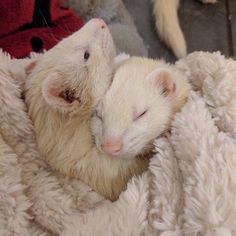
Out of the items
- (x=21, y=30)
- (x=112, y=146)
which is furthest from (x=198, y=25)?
(x=112, y=146)

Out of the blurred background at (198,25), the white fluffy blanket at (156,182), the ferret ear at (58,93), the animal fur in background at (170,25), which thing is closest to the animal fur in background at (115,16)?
the animal fur in background at (170,25)

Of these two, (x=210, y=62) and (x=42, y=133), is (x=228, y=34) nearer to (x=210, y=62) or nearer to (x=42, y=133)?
(x=210, y=62)

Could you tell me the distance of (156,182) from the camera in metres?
0.92

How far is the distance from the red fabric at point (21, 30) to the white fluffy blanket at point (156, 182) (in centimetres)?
29

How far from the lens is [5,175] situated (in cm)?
99

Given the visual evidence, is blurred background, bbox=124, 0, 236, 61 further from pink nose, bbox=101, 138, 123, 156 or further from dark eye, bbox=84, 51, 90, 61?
pink nose, bbox=101, 138, 123, 156

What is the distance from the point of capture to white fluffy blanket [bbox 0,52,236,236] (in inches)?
32.8

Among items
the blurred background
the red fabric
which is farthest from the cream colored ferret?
the blurred background

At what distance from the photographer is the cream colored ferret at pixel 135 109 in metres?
0.94

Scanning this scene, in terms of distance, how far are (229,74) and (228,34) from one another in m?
0.89

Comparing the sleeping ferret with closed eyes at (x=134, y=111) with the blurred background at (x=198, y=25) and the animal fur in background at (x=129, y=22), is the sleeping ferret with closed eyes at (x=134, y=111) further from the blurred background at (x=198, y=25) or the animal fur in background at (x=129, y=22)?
the blurred background at (x=198, y=25)

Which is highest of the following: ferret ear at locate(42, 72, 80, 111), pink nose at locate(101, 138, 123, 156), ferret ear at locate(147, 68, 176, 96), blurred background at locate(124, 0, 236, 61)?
ferret ear at locate(42, 72, 80, 111)

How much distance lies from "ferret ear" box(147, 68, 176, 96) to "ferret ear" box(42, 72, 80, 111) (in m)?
0.15

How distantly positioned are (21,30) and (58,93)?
1.80 feet
